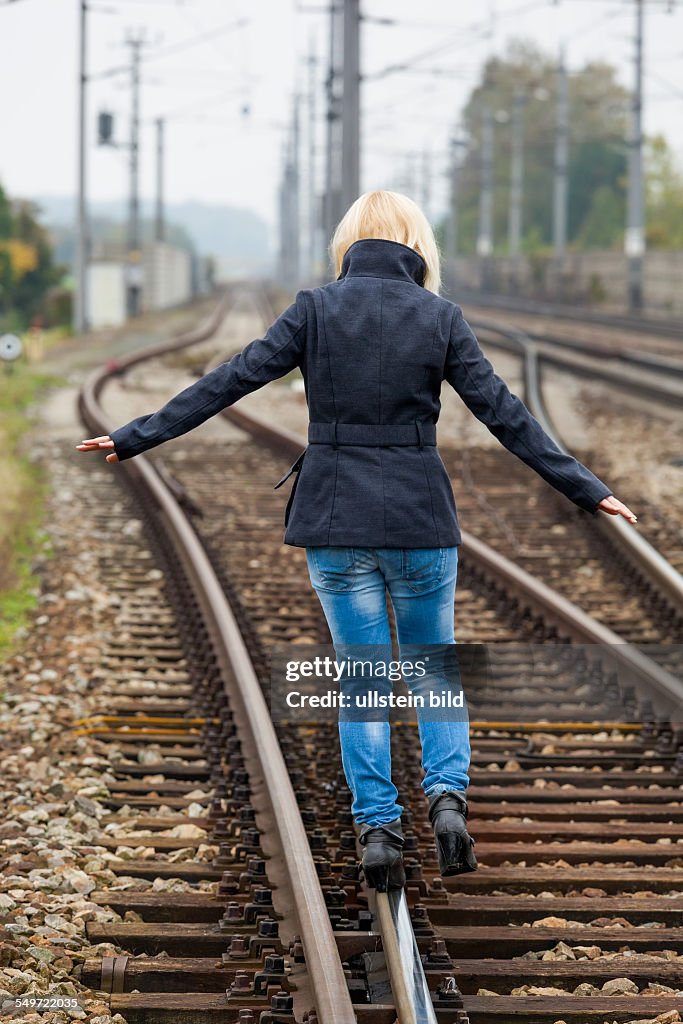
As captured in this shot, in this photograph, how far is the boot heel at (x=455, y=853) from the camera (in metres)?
3.82

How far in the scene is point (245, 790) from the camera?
16.0 feet

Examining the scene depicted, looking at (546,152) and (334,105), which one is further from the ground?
(546,152)

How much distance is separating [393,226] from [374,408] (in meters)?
0.49

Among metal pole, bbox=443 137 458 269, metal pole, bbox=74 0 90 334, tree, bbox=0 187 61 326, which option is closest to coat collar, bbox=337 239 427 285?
metal pole, bbox=74 0 90 334

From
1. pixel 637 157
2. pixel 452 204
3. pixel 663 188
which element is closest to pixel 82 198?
pixel 637 157

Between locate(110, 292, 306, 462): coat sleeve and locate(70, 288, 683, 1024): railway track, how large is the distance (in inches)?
47.1

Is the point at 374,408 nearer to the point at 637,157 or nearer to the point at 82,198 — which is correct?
the point at 82,198

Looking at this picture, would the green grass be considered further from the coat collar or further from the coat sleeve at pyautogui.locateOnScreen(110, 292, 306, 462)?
the coat collar

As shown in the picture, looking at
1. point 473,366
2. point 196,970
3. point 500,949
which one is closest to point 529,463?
point 473,366

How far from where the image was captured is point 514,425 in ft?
12.8

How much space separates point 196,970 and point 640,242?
1694 inches

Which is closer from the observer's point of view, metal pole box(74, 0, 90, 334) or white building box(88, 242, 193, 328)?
metal pole box(74, 0, 90, 334)

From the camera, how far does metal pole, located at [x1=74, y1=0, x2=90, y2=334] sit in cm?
3634

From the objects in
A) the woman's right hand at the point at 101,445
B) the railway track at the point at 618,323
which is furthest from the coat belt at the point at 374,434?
the railway track at the point at 618,323
